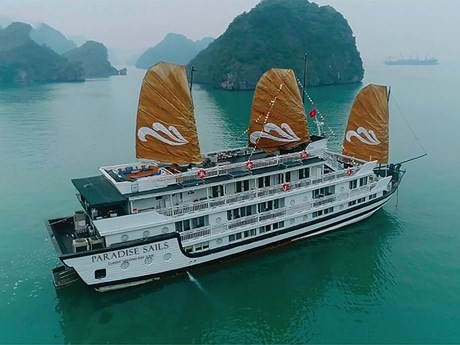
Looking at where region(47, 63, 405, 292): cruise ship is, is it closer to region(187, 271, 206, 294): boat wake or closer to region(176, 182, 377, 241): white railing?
region(176, 182, 377, 241): white railing

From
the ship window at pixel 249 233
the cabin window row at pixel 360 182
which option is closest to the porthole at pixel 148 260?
the ship window at pixel 249 233

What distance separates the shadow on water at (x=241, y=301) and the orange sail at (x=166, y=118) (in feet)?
17.7

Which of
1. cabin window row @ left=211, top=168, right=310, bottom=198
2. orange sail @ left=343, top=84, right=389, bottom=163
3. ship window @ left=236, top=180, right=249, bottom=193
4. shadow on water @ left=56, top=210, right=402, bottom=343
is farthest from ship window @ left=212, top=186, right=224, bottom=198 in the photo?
orange sail @ left=343, top=84, right=389, bottom=163

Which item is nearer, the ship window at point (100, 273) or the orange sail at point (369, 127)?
the ship window at point (100, 273)

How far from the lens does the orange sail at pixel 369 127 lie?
2555cm

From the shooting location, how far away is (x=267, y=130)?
2259 centimetres

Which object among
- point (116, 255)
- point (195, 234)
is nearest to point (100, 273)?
point (116, 255)

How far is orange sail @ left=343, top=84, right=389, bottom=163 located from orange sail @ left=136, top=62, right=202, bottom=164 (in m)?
11.3

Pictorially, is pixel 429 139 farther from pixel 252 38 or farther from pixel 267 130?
pixel 252 38

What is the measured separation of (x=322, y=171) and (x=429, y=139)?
1166 inches

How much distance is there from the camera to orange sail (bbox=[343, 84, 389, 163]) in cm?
2555

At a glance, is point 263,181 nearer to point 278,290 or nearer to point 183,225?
point 183,225

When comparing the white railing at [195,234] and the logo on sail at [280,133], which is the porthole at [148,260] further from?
the logo on sail at [280,133]

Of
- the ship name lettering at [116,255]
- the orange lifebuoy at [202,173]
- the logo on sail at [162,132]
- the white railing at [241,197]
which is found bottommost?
the ship name lettering at [116,255]
